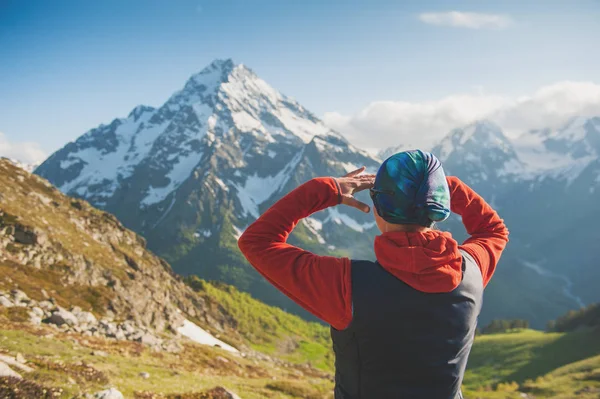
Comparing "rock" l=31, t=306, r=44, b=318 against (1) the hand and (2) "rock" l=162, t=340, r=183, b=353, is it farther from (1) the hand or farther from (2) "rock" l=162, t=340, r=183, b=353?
(1) the hand

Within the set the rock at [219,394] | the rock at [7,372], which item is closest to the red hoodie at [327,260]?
the rock at [7,372]

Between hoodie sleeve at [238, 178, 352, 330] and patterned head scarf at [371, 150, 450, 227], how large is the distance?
54cm

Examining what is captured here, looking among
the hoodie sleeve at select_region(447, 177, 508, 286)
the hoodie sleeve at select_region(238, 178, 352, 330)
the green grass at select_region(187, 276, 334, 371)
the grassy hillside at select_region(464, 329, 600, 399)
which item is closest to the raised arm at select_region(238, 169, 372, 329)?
the hoodie sleeve at select_region(238, 178, 352, 330)

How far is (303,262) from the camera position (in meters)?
3.64

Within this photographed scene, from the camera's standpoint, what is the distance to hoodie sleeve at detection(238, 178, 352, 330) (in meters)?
3.51

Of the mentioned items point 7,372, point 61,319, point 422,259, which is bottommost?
point 61,319

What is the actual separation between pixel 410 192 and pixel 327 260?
39.9 inches

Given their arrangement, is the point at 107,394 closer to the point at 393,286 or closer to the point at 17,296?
the point at 393,286

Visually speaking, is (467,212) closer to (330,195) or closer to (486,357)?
(330,195)

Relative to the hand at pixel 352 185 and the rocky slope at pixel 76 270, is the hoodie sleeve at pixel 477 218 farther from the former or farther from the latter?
the rocky slope at pixel 76 270

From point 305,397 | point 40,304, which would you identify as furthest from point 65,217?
point 305,397

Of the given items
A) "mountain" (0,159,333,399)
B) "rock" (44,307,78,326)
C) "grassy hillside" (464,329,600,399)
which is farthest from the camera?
"grassy hillside" (464,329,600,399)

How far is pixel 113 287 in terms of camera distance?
65.1m

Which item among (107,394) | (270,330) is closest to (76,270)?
(107,394)
